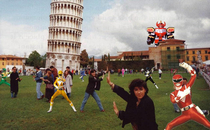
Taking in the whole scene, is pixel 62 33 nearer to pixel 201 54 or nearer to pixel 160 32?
pixel 160 32

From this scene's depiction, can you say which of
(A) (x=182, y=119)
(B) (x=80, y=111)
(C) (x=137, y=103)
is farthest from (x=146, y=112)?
(B) (x=80, y=111)

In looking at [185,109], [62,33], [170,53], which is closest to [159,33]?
[170,53]

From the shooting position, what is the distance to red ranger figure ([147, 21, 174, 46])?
48.8 meters

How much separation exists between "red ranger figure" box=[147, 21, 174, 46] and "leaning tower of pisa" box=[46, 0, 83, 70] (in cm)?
2768

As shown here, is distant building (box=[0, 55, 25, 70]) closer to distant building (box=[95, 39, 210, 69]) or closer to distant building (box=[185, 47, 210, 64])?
distant building (box=[95, 39, 210, 69])

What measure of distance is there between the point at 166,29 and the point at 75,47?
33.2 m

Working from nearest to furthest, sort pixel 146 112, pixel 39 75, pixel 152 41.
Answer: pixel 146 112 → pixel 39 75 → pixel 152 41

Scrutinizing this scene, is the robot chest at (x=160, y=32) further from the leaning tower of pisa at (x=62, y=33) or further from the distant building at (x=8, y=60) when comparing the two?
the distant building at (x=8, y=60)

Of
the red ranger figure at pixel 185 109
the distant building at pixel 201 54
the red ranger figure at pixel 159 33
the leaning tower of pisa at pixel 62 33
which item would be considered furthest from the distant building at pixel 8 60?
the red ranger figure at pixel 185 109

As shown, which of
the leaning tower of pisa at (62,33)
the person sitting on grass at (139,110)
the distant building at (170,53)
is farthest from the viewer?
the leaning tower of pisa at (62,33)

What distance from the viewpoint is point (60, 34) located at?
57.9 m

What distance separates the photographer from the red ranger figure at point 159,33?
160 feet

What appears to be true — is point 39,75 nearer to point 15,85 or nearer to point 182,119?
point 15,85

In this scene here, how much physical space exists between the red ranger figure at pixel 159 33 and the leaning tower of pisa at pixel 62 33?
90.8 feet
